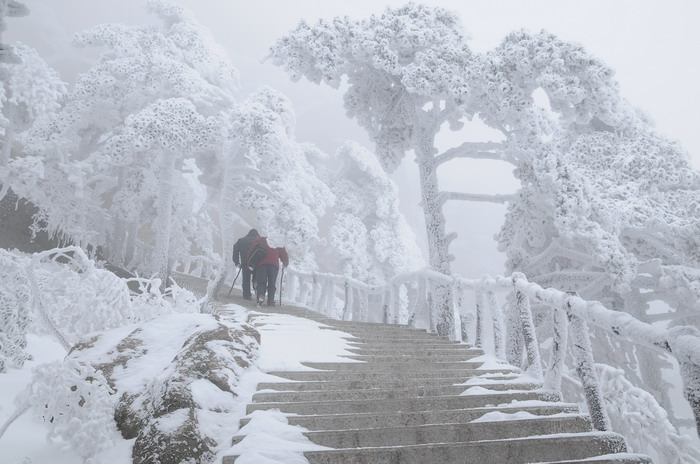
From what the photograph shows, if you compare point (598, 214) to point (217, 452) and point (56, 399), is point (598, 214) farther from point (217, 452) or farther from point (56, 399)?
point (56, 399)

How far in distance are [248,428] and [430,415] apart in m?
1.52

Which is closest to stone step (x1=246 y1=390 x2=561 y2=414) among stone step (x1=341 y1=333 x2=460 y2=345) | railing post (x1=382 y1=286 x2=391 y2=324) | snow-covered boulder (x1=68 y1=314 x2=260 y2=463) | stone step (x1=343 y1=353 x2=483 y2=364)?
snow-covered boulder (x1=68 y1=314 x2=260 y2=463)

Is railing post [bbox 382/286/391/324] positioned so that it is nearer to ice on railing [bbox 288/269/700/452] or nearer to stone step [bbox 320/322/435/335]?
ice on railing [bbox 288/269/700/452]

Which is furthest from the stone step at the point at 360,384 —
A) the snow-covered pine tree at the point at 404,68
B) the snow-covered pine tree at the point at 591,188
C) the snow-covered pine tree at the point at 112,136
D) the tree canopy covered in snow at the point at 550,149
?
the snow-covered pine tree at the point at 112,136

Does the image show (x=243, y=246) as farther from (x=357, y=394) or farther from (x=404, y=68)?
(x=357, y=394)

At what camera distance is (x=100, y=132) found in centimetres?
1936

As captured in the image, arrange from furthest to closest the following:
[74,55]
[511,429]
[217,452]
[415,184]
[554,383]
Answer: [415,184]
[74,55]
[554,383]
[511,429]
[217,452]

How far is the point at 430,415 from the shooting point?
378 cm

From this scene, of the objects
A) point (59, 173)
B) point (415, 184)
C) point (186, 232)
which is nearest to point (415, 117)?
point (59, 173)

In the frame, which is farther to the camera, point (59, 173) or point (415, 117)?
point (59, 173)

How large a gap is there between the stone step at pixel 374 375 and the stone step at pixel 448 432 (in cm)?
126

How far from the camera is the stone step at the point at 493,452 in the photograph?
3.00m

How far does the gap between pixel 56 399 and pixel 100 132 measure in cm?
1878

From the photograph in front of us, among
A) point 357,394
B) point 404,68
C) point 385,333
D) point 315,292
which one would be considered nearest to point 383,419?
point 357,394
